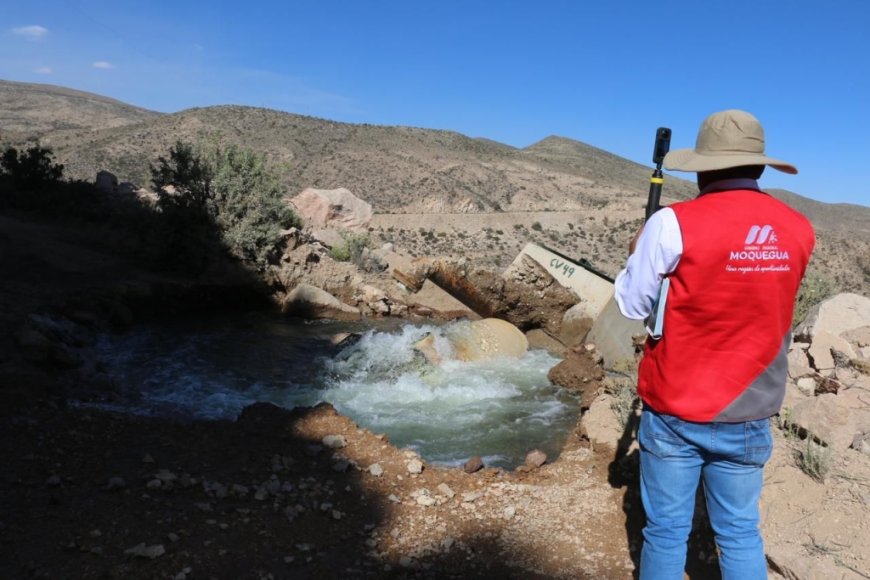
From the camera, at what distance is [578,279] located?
35.3 feet

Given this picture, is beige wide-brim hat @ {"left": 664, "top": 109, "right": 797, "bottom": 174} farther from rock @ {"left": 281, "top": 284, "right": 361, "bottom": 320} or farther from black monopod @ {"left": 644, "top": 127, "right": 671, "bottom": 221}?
rock @ {"left": 281, "top": 284, "right": 361, "bottom": 320}

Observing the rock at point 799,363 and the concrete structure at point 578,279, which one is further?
the concrete structure at point 578,279

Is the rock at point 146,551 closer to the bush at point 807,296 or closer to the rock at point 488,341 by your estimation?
the rock at point 488,341

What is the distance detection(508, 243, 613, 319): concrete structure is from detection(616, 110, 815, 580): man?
7.80 m

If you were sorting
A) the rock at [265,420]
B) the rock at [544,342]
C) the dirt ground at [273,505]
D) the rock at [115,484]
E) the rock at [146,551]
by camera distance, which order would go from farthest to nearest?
the rock at [544,342]
the rock at [265,420]
the rock at [115,484]
the dirt ground at [273,505]
the rock at [146,551]

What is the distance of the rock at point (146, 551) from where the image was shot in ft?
10.4

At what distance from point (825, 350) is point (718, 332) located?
11.9ft

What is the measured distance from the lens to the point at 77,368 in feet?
23.2

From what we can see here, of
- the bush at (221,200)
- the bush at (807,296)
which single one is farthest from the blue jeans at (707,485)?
the bush at (221,200)

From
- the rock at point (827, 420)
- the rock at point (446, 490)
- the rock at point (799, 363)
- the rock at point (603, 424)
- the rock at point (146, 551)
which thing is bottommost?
the rock at point (146, 551)

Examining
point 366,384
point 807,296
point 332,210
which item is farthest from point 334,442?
point 332,210

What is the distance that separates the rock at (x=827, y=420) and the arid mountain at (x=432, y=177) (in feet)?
44.0

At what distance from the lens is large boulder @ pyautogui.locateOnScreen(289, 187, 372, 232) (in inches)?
815

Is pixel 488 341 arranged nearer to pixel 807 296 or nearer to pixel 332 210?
pixel 807 296
